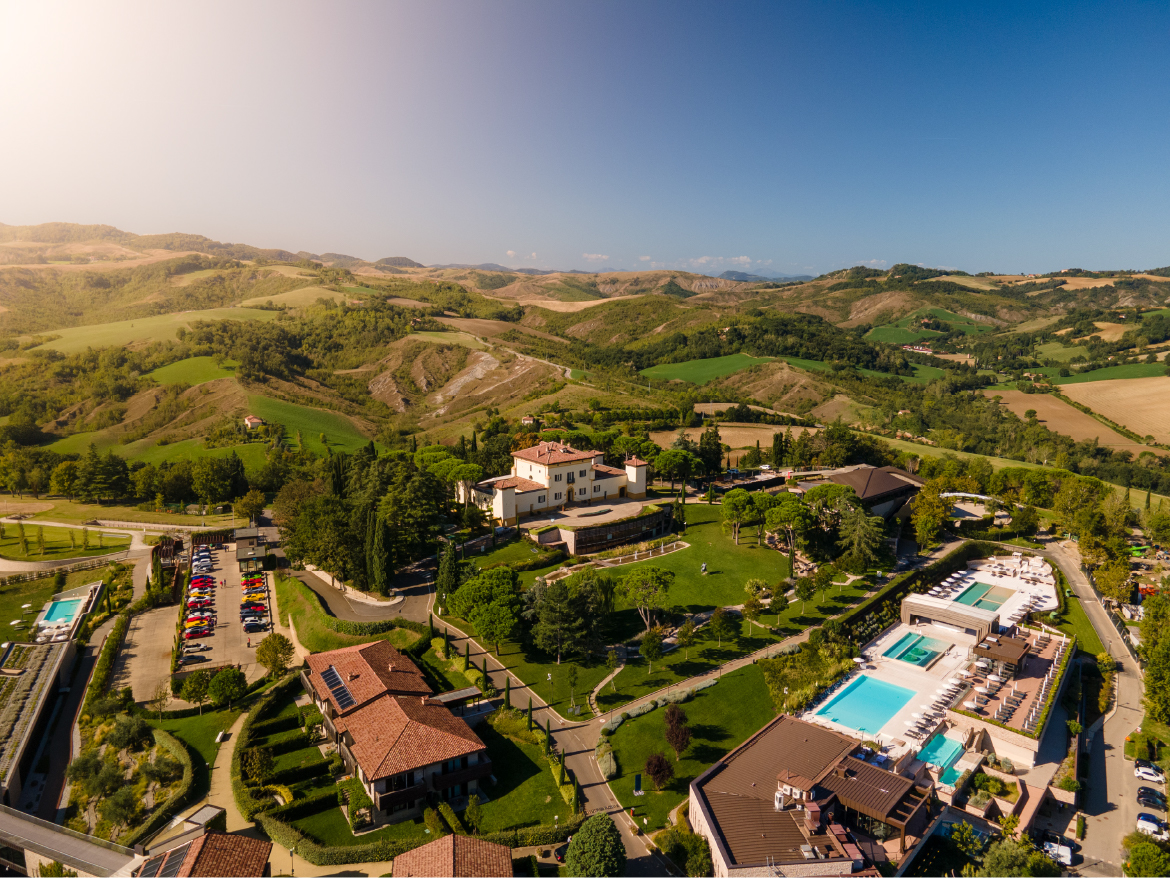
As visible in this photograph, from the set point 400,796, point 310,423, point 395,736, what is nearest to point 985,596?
point 395,736

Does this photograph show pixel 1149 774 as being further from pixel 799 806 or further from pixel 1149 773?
pixel 799 806

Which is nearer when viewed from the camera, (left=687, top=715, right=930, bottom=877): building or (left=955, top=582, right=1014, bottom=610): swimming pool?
(left=687, top=715, right=930, bottom=877): building

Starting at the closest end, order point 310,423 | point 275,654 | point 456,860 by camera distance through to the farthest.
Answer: point 456,860, point 275,654, point 310,423

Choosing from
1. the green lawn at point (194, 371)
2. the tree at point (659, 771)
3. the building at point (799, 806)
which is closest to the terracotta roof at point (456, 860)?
the tree at point (659, 771)

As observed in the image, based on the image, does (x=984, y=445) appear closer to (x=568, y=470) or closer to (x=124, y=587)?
(x=568, y=470)

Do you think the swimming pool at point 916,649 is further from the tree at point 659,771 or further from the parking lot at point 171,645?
the parking lot at point 171,645

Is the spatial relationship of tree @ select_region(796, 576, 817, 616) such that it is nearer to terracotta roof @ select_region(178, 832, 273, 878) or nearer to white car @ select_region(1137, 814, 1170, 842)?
white car @ select_region(1137, 814, 1170, 842)

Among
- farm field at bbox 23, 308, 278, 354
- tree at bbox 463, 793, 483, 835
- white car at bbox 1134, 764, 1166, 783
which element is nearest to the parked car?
white car at bbox 1134, 764, 1166, 783
